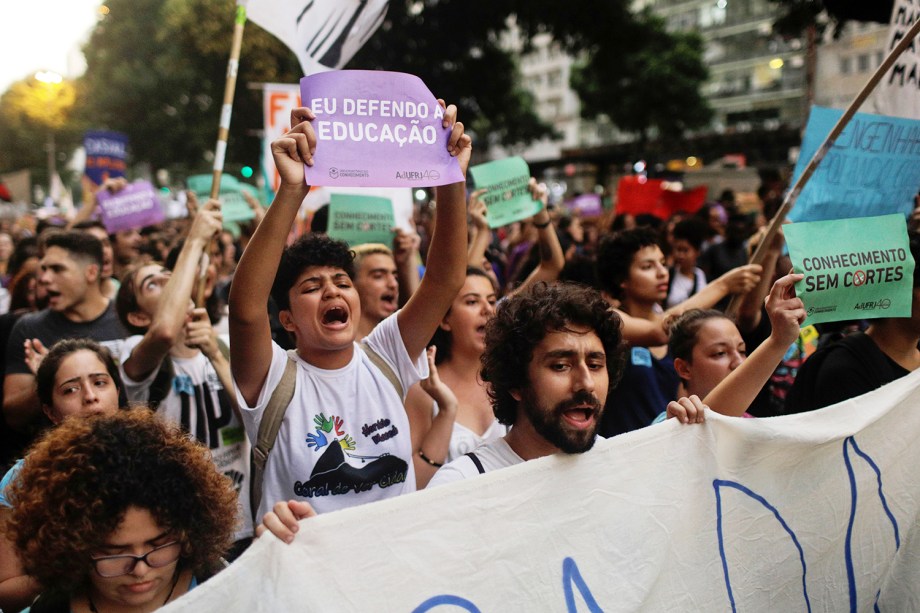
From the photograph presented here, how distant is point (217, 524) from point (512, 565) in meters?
0.72

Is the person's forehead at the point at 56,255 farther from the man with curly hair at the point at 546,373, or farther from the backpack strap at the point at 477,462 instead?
the backpack strap at the point at 477,462

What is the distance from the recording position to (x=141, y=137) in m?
31.8

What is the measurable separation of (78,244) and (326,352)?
2.28 meters

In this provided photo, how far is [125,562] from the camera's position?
1.78 m

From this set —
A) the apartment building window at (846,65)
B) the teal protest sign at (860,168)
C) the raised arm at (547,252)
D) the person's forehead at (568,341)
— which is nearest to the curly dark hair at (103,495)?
the person's forehead at (568,341)

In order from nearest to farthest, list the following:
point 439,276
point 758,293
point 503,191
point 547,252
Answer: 1. point 439,276
2. point 758,293
3. point 547,252
4. point 503,191

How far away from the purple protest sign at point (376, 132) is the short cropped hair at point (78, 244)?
2448 millimetres

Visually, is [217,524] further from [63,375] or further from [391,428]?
[63,375]

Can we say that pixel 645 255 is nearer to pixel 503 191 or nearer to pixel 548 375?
pixel 503 191

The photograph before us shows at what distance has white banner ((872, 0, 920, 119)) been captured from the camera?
393cm

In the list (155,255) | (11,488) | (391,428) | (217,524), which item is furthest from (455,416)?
(155,255)

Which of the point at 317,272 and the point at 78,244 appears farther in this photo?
the point at 78,244

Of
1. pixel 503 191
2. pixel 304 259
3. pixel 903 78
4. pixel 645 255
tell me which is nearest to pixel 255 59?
pixel 503 191

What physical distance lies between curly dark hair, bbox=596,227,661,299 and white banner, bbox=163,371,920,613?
1599mm
